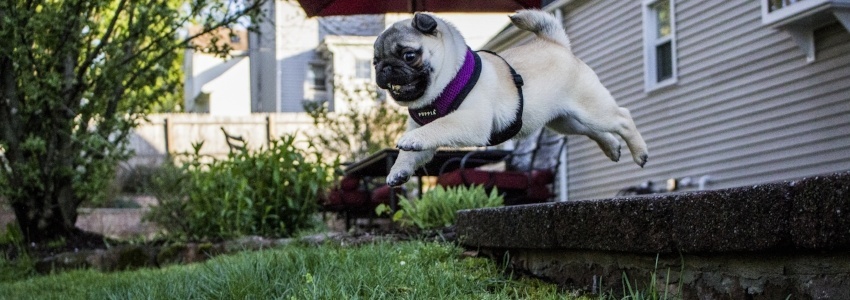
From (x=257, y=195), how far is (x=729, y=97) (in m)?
5.08

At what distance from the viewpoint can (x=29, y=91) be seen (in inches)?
344

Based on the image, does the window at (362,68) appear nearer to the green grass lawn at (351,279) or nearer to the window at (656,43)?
the window at (656,43)

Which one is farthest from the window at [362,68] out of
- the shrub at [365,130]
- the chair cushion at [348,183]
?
the chair cushion at [348,183]

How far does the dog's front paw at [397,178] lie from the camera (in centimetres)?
290

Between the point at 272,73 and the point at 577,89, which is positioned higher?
the point at 272,73

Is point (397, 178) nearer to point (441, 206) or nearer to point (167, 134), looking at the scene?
point (441, 206)

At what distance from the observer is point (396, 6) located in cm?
402

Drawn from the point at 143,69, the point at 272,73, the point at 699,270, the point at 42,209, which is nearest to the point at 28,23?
the point at 143,69

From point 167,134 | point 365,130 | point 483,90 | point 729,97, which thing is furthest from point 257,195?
point 167,134

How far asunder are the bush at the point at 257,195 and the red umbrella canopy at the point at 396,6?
4.88 meters

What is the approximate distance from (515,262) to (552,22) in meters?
1.31

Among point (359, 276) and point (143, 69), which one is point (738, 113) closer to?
point (143, 69)

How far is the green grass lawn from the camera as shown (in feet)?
12.4

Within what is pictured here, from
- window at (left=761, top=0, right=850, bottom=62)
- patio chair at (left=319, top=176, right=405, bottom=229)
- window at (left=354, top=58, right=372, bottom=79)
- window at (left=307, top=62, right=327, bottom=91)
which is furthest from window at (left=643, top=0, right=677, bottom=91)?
window at (left=307, top=62, right=327, bottom=91)
